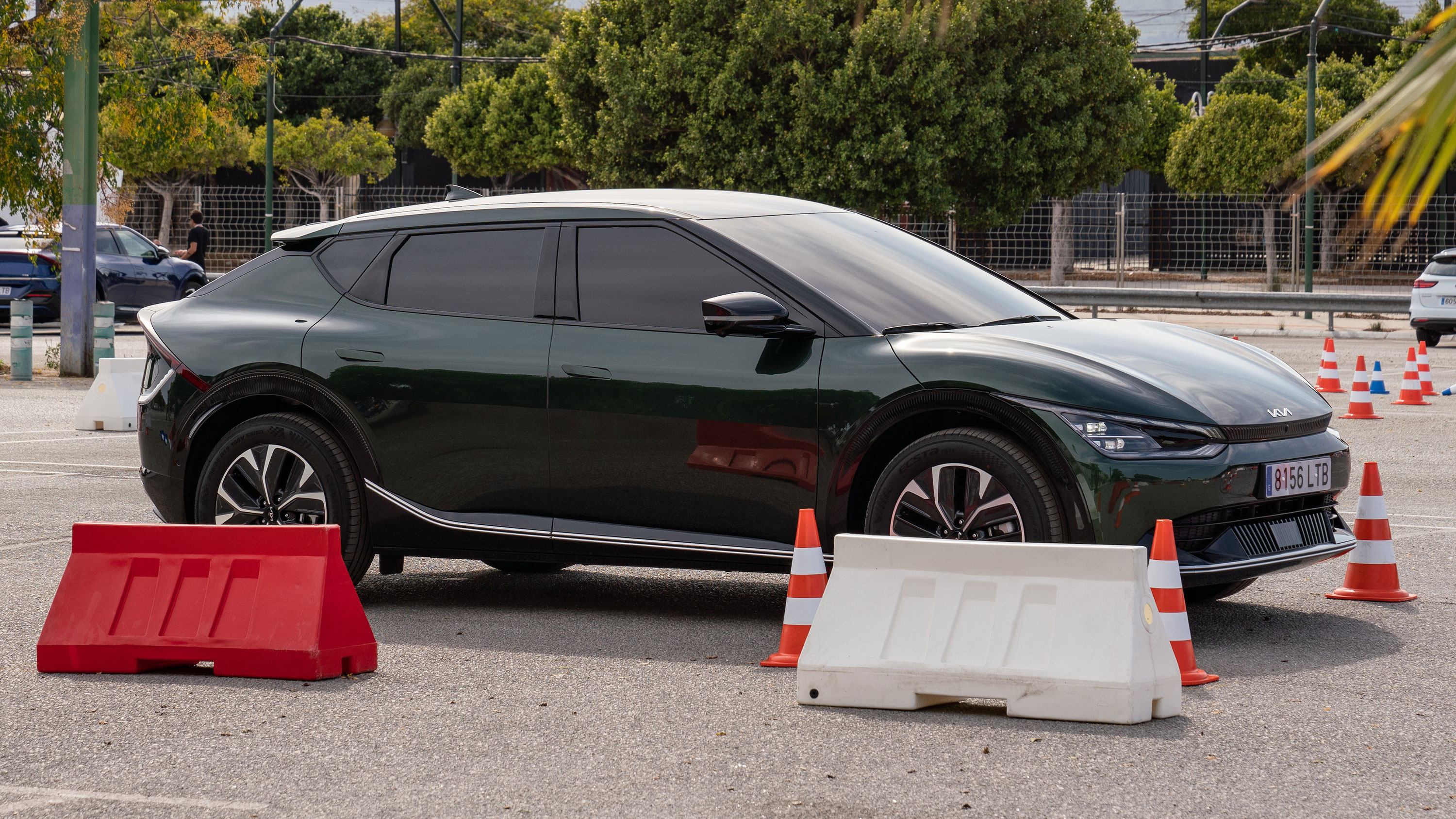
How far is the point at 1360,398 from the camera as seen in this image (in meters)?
14.6

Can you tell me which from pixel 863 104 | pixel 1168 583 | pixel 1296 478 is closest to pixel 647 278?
Result: pixel 1168 583

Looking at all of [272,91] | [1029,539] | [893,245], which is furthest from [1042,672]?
[272,91]

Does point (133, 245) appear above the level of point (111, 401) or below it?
above

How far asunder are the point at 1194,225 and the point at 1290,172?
29.9 m

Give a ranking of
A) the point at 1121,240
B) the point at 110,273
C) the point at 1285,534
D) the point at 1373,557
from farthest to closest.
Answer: the point at 1121,240, the point at 110,273, the point at 1373,557, the point at 1285,534

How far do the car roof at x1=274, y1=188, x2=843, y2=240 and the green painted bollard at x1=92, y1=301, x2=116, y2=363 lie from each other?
40.1 ft

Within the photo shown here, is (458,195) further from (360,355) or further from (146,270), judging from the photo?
(146,270)

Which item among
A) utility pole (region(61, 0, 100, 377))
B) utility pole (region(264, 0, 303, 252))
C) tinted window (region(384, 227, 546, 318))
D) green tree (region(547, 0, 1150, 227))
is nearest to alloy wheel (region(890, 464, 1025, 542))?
tinted window (region(384, 227, 546, 318))

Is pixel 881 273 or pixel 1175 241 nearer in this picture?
pixel 881 273

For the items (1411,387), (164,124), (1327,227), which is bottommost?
(1411,387)

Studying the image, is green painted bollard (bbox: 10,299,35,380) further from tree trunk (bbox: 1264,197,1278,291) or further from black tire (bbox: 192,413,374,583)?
tree trunk (bbox: 1264,197,1278,291)

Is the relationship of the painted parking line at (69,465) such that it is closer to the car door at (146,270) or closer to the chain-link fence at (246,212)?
the car door at (146,270)

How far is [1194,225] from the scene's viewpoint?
3109 cm

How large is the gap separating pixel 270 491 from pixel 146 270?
20028 mm
